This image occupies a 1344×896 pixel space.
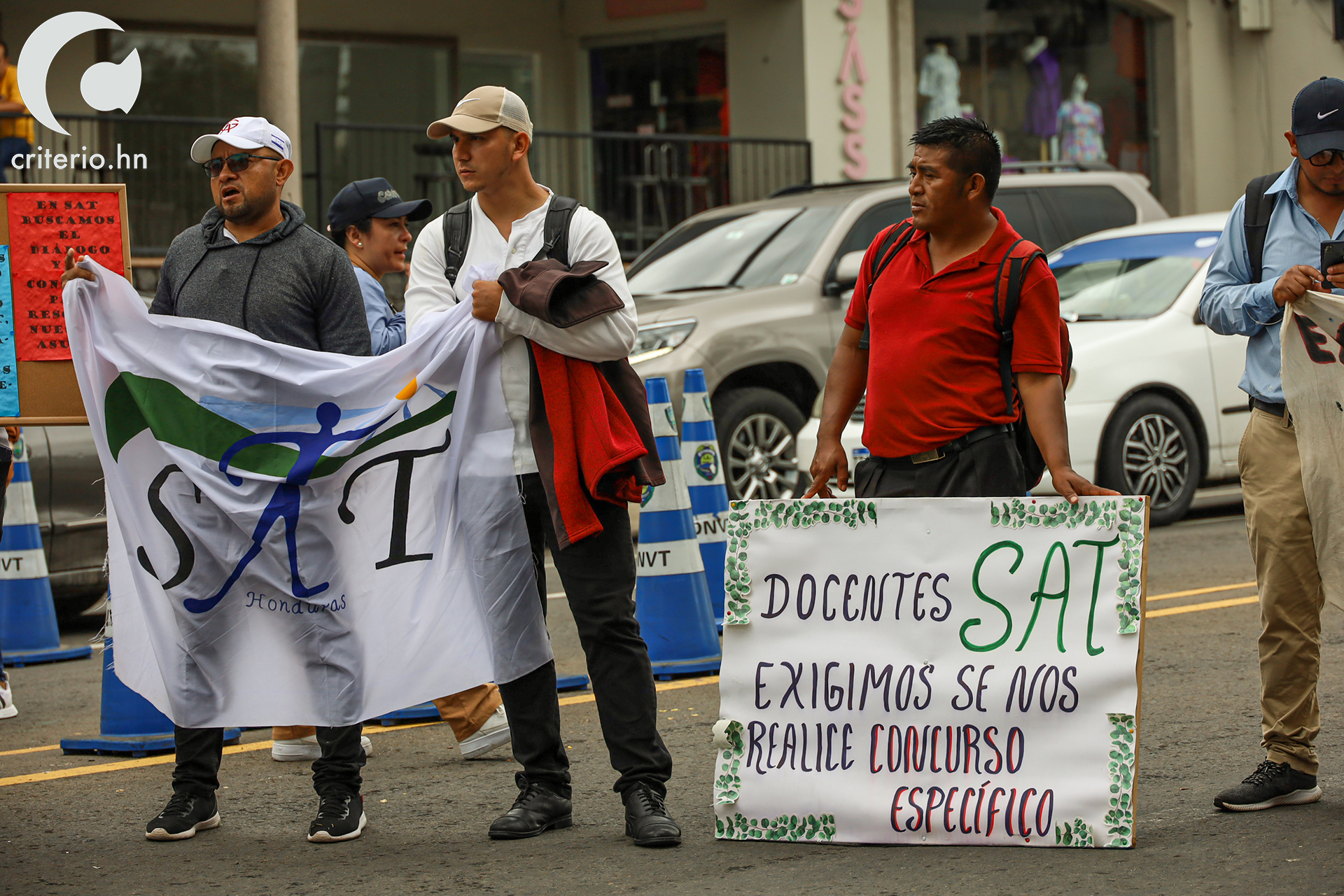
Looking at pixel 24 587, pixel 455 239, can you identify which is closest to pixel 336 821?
pixel 455 239

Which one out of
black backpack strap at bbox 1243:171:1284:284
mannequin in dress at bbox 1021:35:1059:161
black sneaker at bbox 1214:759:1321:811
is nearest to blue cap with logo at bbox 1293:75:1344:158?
black backpack strap at bbox 1243:171:1284:284

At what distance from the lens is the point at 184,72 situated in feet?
57.6

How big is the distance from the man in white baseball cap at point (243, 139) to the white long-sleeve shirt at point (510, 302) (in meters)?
0.56

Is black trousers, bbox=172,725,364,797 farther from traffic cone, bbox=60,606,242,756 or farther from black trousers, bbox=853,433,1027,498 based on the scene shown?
black trousers, bbox=853,433,1027,498

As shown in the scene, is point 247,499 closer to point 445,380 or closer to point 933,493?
point 445,380

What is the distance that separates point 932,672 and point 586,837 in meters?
1.08

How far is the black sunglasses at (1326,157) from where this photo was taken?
15.4ft

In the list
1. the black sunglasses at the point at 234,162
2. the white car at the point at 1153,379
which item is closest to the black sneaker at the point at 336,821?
the black sunglasses at the point at 234,162

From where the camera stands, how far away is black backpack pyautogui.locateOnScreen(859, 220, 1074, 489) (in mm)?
4637

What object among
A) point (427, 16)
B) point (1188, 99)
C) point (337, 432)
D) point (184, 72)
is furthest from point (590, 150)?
point (337, 432)

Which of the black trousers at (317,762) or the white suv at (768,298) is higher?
the white suv at (768,298)

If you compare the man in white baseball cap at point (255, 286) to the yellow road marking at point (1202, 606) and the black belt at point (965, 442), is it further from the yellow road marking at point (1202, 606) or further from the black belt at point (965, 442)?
the yellow road marking at point (1202, 606)

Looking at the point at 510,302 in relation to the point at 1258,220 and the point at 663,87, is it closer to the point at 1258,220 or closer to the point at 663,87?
the point at 1258,220

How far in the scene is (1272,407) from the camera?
4.88m
